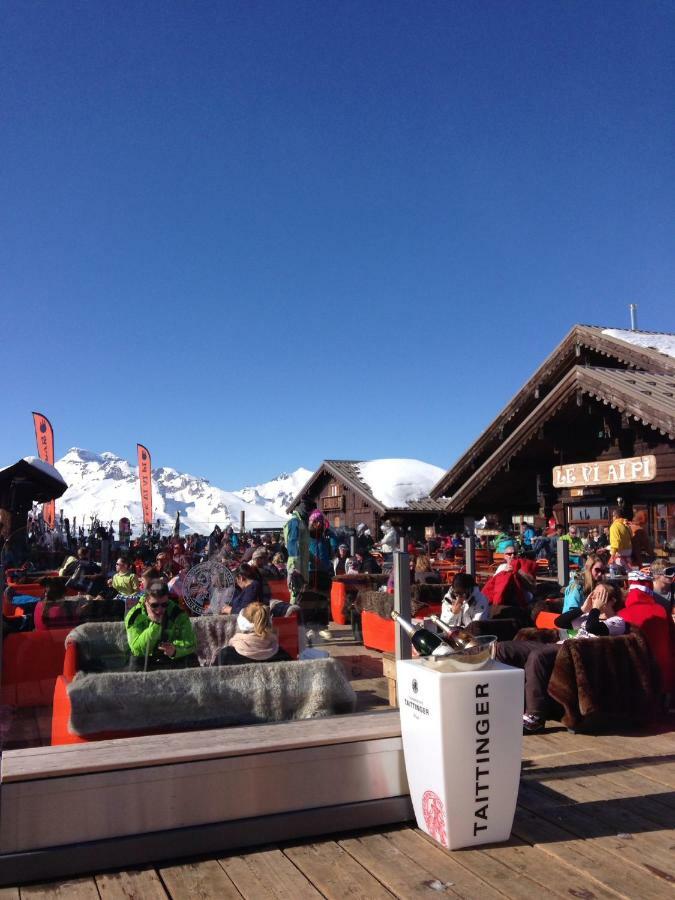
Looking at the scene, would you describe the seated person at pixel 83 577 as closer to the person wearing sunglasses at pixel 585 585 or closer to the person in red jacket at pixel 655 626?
the person wearing sunglasses at pixel 585 585

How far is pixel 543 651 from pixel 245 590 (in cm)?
312

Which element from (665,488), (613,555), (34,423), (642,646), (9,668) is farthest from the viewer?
(34,423)

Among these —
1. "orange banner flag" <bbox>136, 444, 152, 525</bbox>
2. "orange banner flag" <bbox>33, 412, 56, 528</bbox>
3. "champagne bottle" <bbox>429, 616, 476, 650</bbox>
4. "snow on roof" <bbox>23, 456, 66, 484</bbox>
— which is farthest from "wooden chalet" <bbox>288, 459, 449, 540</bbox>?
"champagne bottle" <bbox>429, 616, 476, 650</bbox>

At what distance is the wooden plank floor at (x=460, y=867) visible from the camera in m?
3.03

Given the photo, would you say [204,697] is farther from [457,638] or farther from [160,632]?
[457,638]

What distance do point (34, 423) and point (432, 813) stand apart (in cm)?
2575

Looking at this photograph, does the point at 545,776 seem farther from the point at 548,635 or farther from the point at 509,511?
the point at 509,511

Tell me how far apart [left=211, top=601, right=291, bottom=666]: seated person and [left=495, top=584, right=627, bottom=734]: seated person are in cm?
182

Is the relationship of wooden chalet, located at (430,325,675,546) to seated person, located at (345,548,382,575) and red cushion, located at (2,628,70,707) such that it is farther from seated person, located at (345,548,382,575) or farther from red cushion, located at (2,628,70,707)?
red cushion, located at (2,628,70,707)

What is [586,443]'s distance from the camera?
12.6 meters

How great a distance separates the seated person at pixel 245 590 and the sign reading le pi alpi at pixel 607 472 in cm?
525

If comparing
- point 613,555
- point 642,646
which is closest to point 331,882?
point 642,646

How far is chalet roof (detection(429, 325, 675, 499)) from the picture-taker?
46.1 ft

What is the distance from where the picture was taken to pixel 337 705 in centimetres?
407
